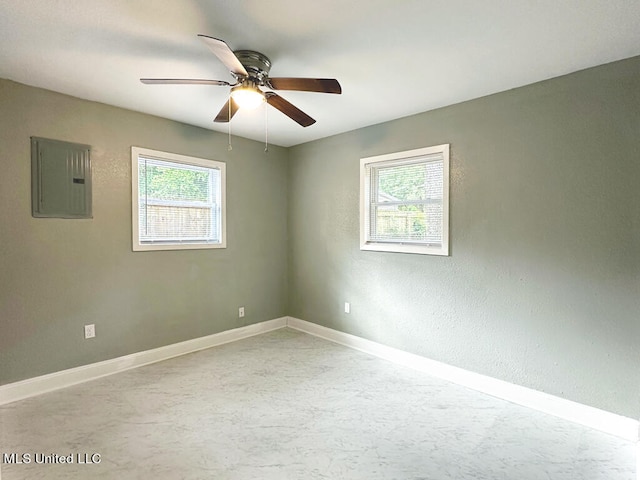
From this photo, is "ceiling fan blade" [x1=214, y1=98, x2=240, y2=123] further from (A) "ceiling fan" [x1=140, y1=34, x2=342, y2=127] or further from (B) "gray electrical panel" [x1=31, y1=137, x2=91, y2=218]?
(B) "gray electrical panel" [x1=31, y1=137, x2=91, y2=218]

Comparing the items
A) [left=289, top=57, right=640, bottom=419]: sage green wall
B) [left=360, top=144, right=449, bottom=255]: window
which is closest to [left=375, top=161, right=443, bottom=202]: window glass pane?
[left=360, top=144, right=449, bottom=255]: window

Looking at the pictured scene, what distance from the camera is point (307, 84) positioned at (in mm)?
1918

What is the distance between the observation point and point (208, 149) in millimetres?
3639

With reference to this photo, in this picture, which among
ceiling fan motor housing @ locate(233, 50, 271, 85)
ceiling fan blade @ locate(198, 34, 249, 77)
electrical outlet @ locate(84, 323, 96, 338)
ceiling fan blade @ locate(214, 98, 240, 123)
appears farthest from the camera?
electrical outlet @ locate(84, 323, 96, 338)

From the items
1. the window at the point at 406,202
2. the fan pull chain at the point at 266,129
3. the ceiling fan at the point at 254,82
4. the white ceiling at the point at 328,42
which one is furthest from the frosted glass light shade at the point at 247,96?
the window at the point at 406,202

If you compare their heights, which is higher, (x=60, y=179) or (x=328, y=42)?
(x=328, y=42)

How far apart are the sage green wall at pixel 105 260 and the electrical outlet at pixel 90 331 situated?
4 centimetres

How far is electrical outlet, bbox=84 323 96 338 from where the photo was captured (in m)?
2.82

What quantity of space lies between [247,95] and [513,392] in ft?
9.96

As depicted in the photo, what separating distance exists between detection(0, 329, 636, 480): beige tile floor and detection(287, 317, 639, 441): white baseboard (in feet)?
0.26

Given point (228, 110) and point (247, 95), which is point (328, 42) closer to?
point (247, 95)

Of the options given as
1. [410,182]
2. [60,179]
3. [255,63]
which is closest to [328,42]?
[255,63]

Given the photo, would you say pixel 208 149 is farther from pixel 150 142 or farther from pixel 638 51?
pixel 638 51

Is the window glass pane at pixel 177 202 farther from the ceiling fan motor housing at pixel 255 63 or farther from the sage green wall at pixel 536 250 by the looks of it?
the sage green wall at pixel 536 250
